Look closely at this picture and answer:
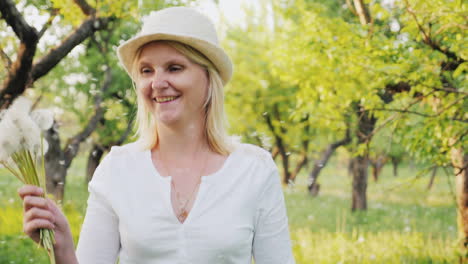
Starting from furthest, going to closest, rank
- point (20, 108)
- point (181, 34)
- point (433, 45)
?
point (433, 45), point (181, 34), point (20, 108)

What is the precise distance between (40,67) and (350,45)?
3286 millimetres

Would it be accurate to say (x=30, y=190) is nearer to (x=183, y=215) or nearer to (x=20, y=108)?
(x=20, y=108)

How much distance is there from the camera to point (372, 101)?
191 inches

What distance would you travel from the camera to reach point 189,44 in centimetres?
178

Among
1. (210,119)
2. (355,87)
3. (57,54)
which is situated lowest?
(355,87)

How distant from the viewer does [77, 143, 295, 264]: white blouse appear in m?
1.72

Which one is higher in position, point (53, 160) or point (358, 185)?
point (53, 160)

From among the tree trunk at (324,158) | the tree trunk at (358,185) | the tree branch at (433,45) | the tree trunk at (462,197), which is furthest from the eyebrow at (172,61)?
the tree trunk at (358,185)

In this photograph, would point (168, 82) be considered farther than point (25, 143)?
Yes

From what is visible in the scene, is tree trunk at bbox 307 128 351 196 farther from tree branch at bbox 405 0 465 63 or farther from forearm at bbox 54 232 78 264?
forearm at bbox 54 232 78 264

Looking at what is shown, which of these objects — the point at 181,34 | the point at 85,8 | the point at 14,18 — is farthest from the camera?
the point at 85,8

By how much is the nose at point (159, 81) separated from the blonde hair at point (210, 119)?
131mm

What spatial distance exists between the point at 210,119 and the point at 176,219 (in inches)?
18.0

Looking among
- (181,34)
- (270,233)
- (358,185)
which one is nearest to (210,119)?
(181,34)
